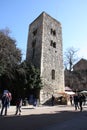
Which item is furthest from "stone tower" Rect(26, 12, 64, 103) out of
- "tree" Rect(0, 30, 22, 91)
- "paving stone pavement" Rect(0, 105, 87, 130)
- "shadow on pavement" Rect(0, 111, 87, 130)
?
"shadow on pavement" Rect(0, 111, 87, 130)

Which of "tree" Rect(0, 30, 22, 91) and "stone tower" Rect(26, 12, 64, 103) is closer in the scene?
"tree" Rect(0, 30, 22, 91)

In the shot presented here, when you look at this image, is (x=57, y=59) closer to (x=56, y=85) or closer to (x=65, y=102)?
(x=56, y=85)

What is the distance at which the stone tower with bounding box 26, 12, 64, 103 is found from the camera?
34844mm

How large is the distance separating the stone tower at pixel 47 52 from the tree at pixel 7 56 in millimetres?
4537

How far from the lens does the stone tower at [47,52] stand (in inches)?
1372

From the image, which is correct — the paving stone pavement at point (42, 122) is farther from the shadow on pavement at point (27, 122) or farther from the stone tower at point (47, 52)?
the stone tower at point (47, 52)

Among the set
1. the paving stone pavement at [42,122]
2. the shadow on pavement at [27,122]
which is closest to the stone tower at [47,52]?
the paving stone pavement at [42,122]

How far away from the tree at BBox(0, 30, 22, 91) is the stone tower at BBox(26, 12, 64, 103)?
14.9 feet

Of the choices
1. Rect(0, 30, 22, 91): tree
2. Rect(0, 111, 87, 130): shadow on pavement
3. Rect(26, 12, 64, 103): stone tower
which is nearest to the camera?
Rect(0, 111, 87, 130): shadow on pavement

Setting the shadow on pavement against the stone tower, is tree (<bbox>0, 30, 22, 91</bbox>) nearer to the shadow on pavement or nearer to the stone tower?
the stone tower

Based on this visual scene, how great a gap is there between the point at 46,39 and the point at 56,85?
Result: 8116 millimetres

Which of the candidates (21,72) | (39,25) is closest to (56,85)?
(21,72)

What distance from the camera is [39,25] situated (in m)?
38.2

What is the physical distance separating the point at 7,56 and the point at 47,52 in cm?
866
